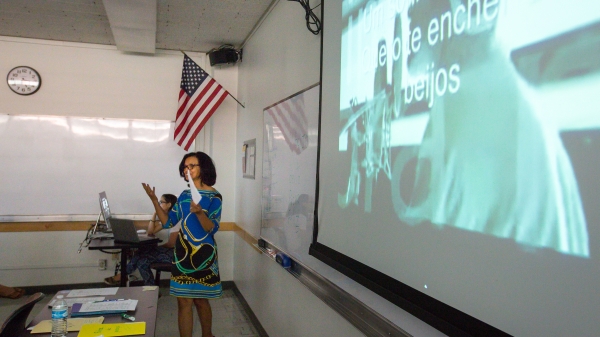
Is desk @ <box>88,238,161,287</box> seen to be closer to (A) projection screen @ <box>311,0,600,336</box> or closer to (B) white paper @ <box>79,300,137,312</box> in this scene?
(B) white paper @ <box>79,300,137,312</box>

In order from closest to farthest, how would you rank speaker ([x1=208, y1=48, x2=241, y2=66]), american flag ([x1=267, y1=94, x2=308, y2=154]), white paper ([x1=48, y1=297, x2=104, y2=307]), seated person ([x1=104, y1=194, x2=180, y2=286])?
white paper ([x1=48, y1=297, x2=104, y2=307])
american flag ([x1=267, y1=94, x2=308, y2=154])
seated person ([x1=104, y1=194, x2=180, y2=286])
speaker ([x1=208, y1=48, x2=241, y2=66])

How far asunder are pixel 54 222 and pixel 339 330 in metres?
4.13

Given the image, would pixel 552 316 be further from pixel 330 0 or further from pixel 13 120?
pixel 13 120

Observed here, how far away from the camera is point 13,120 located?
4.90 m

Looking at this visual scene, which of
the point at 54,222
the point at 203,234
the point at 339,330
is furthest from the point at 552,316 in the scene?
the point at 54,222

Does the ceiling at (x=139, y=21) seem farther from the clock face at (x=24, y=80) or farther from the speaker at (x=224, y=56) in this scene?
the clock face at (x=24, y=80)

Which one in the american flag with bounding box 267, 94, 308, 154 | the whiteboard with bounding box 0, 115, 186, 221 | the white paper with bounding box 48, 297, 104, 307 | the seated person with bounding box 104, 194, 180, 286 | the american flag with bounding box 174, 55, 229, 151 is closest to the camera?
the white paper with bounding box 48, 297, 104, 307

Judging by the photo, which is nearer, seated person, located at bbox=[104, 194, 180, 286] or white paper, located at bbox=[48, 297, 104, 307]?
white paper, located at bbox=[48, 297, 104, 307]

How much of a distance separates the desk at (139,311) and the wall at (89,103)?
115 inches

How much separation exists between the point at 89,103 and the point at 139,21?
161 cm

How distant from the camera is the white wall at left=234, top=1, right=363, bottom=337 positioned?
2.66m

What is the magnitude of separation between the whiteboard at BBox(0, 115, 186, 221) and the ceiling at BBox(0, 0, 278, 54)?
3.12ft

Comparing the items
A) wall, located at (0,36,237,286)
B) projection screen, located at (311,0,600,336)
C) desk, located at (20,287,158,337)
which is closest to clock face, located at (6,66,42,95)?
wall, located at (0,36,237,286)

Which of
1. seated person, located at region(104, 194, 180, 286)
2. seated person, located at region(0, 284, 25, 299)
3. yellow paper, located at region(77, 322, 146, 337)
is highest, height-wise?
yellow paper, located at region(77, 322, 146, 337)
